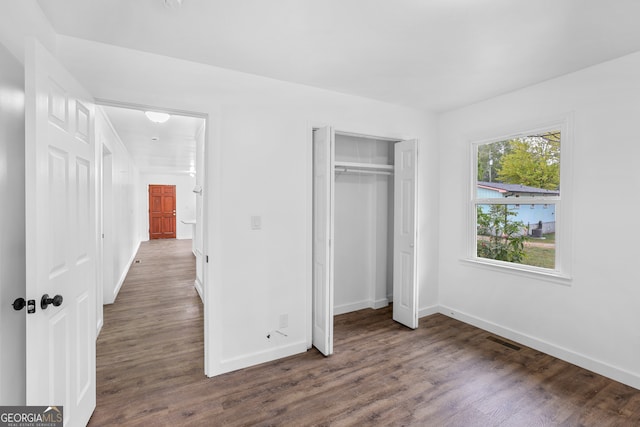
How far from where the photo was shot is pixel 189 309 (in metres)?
4.14

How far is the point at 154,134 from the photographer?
16.7 feet

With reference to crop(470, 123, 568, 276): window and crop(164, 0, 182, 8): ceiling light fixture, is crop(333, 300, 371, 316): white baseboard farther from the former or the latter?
crop(164, 0, 182, 8): ceiling light fixture

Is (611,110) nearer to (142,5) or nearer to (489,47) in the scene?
(489,47)

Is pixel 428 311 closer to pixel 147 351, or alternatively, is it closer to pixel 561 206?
pixel 561 206

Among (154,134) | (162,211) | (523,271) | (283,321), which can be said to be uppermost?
(154,134)

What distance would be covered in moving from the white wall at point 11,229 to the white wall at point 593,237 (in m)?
3.82

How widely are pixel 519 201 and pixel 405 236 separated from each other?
120 centimetres

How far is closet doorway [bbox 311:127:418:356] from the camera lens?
116 inches

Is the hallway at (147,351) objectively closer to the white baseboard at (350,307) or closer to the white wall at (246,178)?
the white wall at (246,178)

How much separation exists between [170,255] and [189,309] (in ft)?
14.6

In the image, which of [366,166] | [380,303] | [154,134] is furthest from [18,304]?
[154,134]

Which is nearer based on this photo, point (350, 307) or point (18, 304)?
point (18, 304)

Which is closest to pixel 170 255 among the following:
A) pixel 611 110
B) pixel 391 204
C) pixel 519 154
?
pixel 391 204

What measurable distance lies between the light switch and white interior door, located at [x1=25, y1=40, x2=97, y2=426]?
1.12m
